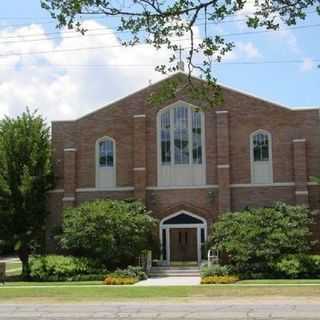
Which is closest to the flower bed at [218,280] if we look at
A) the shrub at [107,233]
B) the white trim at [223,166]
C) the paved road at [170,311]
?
the shrub at [107,233]

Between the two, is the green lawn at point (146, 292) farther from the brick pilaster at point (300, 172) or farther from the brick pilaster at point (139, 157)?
the brick pilaster at point (139, 157)

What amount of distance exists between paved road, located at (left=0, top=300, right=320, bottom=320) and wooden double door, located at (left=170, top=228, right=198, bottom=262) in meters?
18.1

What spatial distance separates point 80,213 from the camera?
3800 centimetres

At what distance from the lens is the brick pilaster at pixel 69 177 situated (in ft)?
137

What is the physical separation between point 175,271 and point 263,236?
5.93 m

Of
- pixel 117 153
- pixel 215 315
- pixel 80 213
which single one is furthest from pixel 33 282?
pixel 215 315

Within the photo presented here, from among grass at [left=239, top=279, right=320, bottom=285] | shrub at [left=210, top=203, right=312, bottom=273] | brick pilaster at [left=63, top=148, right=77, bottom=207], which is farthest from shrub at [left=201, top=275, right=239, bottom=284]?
brick pilaster at [left=63, top=148, right=77, bottom=207]

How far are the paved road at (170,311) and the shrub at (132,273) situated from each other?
41.2 ft

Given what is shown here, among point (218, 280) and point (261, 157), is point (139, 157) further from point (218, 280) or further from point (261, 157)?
point (218, 280)

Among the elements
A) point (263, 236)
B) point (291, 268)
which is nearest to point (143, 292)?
point (291, 268)

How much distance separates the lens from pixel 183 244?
135 ft

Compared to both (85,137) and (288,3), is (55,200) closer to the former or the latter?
(85,137)

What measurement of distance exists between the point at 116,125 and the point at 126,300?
19.6m

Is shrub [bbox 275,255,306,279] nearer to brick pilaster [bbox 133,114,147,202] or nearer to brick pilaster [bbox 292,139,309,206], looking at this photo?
brick pilaster [bbox 292,139,309,206]
